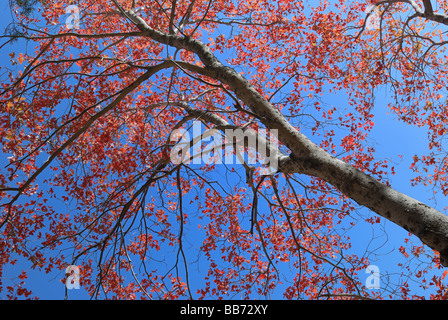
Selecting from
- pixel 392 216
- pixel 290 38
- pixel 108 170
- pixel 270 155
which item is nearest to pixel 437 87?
pixel 290 38

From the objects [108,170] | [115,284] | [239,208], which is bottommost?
[115,284]

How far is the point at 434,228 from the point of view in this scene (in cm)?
251

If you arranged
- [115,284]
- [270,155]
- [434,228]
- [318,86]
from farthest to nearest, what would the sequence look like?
[318,86], [115,284], [270,155], [434,228]

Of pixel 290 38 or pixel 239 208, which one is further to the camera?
pixel 290 38

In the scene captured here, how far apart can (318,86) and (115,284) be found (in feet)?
22.3

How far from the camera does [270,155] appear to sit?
13.4 ft

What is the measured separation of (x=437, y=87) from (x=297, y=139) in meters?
6.34

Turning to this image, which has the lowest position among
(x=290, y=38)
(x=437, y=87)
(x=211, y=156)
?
(x=211, y=156)

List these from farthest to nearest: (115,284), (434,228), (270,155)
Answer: (115,284) < (270,155) < (434,228)

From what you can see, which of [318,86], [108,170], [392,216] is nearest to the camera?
[392,216]

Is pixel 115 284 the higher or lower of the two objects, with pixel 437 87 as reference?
lower
